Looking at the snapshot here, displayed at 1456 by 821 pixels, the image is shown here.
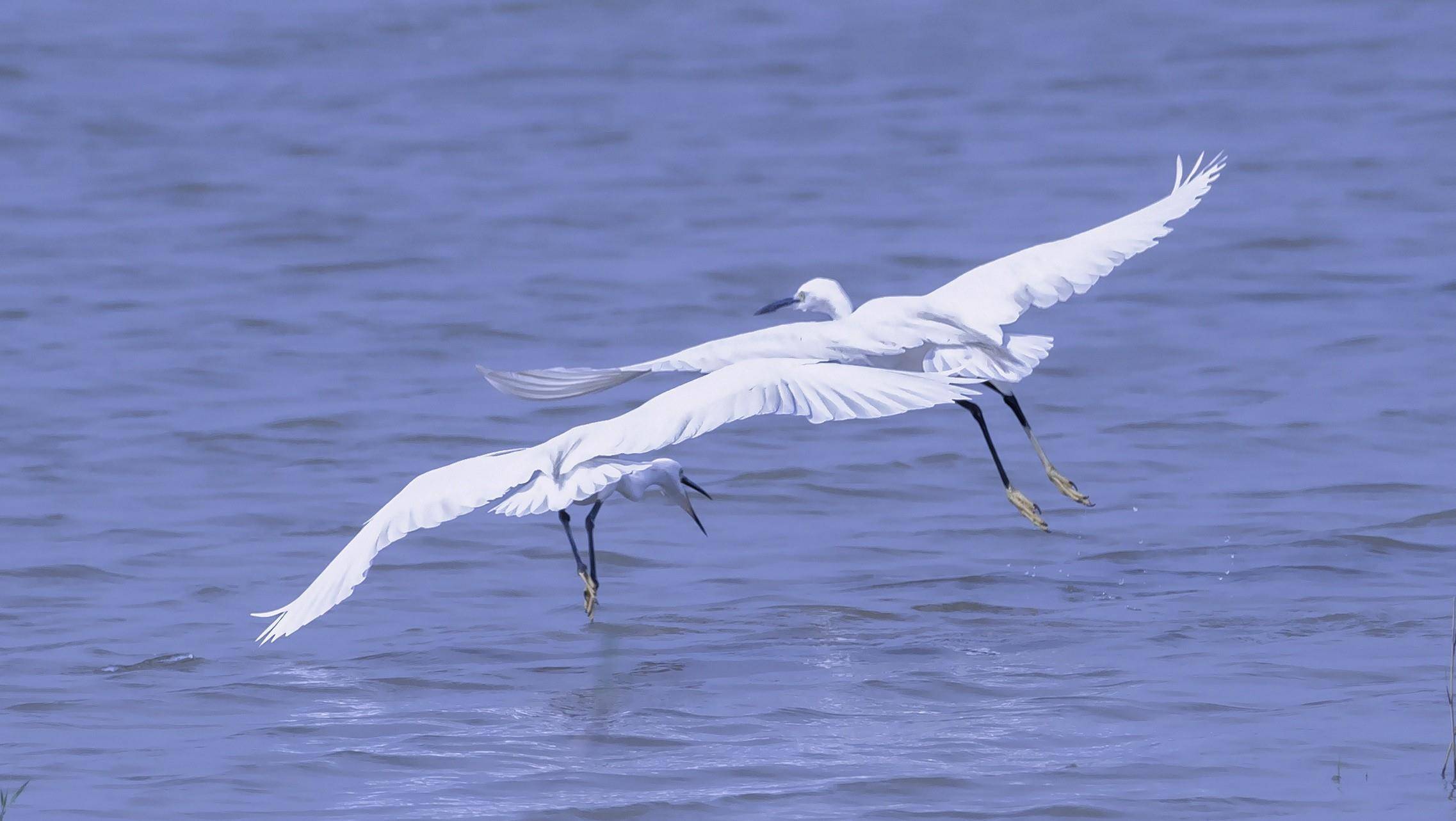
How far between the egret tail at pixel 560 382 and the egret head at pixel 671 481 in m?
1.00

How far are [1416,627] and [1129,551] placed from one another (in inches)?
73.9

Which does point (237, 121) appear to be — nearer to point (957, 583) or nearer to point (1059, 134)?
point (1059, 134)

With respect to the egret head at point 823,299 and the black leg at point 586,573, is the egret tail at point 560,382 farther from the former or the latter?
the egret head at point 823,299

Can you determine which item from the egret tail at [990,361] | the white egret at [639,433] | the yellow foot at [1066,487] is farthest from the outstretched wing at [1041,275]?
the white egret at [639,433]

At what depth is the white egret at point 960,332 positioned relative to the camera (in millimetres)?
8391

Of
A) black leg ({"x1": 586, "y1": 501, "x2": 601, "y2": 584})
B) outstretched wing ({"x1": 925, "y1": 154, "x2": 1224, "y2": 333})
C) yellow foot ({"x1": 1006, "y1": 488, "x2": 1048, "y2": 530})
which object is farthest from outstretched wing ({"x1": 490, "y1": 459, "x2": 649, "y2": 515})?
yellow foot ({"x1": 1006, "y1": 488, "x2": 1048, "y2": 530})

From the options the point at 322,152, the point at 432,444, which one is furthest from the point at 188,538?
the point at 322,152

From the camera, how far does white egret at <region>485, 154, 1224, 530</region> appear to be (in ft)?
27.5

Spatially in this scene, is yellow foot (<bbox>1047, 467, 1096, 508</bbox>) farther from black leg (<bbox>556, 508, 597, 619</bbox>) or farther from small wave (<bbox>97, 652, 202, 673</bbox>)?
small wave (<bbox>97, 652, 202, 673</bbox>)

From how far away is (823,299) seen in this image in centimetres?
998

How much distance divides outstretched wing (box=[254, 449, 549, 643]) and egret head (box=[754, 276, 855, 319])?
197 centimetres

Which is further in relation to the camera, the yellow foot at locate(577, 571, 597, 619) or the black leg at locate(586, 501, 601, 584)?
the black leg at locate(586, 501, 601, 584)

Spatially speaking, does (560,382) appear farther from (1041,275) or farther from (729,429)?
(729,429)

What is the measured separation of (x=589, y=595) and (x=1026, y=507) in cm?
185
